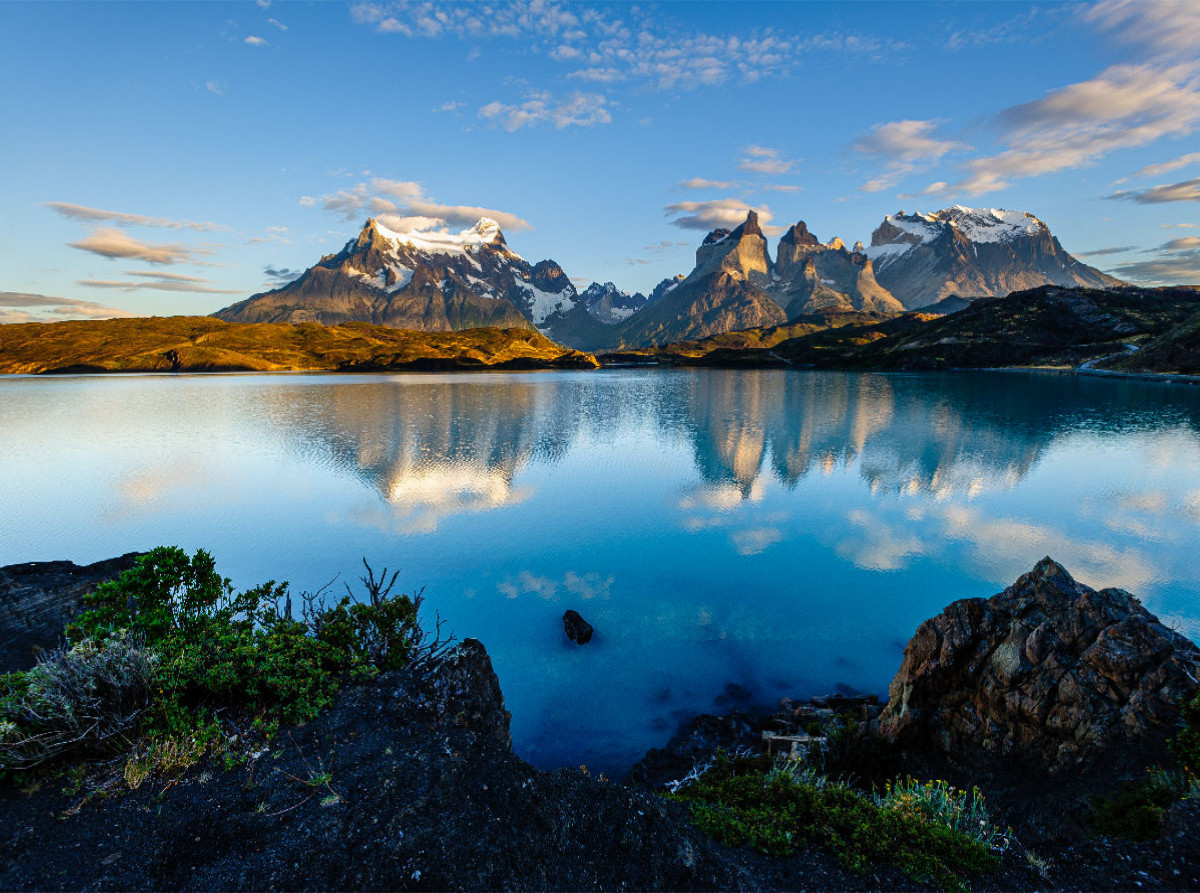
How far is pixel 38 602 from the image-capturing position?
50.5 ft

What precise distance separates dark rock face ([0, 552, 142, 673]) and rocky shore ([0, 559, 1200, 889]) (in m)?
7.39

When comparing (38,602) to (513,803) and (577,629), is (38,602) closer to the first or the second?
(513,803)

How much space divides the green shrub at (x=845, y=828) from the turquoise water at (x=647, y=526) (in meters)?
6.81

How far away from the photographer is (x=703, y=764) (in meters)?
14.7

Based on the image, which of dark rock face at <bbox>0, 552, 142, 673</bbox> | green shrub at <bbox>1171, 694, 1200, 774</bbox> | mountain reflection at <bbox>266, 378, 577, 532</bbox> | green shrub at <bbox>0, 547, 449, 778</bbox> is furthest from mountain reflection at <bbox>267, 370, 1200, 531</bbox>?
green shrub at <bbox>1171, 694, 1200, 774</bbox>

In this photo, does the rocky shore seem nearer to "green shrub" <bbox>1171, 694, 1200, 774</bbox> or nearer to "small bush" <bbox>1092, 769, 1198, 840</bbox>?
"small bush" <bbox>1092, 769, 1198, 840</bbox>

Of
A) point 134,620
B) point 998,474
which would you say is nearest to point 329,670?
point 134,620

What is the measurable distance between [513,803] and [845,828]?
635 cm

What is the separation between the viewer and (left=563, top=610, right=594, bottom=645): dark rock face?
22.4 m

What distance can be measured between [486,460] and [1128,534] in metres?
50.1

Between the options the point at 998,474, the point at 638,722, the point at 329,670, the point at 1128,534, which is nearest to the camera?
the point at 329,670

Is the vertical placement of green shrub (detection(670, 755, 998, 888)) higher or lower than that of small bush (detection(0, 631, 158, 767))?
lower

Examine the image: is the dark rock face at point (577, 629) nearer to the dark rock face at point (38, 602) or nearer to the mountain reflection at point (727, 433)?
the dark rock face at point (38, 602)

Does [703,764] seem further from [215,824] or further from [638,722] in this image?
[215,824]
